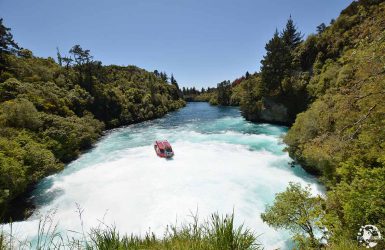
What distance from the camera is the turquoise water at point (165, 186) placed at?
54.1 feet

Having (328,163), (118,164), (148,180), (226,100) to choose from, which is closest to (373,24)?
(328,163)

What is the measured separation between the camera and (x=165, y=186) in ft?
70.6

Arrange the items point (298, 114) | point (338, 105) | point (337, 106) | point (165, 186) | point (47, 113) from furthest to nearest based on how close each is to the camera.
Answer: point (47, 113)
point (298, 114)
point (165, 186)
point (337, 106)
point (338, 105)

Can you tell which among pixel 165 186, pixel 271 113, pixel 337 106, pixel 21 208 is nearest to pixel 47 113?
pixel 21 208

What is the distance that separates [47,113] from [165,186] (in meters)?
24.3

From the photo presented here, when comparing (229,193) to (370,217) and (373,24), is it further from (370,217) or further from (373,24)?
(373,24)

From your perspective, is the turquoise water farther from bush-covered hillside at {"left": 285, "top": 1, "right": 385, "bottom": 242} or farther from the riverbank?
bush-covered hillside at {"left": 285, "top": 1, "right": 385, "bottom": 242}

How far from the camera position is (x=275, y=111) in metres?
51.8

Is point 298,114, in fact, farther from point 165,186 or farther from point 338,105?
point 338,105

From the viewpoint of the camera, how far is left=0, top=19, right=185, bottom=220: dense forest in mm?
19094

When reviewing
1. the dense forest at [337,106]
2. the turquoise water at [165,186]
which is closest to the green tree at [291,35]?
the dense forest at [337,106]

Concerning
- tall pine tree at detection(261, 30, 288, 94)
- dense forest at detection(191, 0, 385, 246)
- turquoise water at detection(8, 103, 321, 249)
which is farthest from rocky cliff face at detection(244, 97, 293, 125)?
turquoise water at detection(8, 103, 321, 249)

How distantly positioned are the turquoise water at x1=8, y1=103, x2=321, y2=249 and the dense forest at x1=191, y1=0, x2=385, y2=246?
4.20 m

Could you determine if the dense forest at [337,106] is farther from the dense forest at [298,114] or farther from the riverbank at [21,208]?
the riverbank at [21,208]
